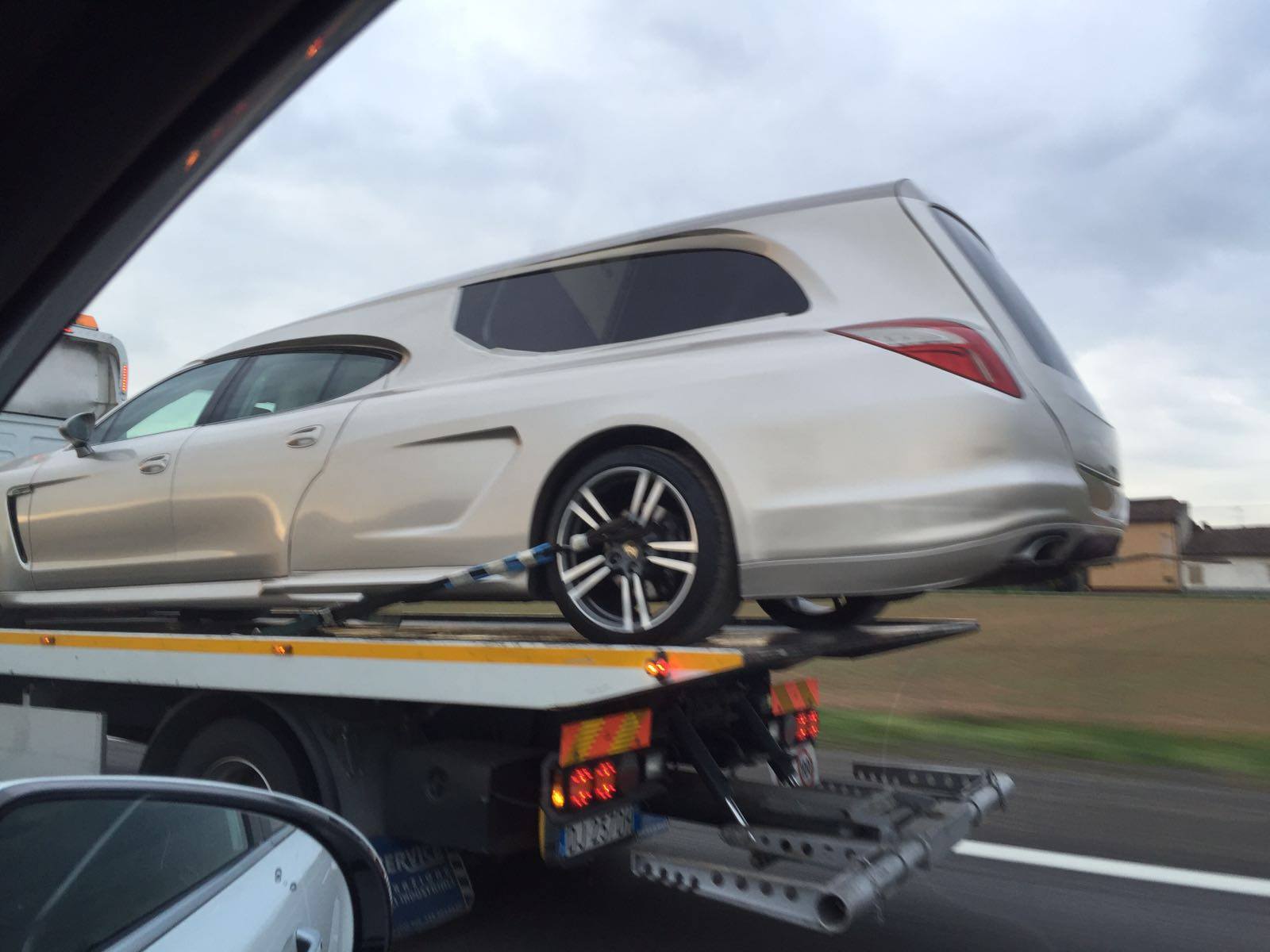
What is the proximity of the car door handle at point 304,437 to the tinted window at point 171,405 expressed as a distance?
87cm

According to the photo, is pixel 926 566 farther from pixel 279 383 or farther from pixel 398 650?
pixel 279 383

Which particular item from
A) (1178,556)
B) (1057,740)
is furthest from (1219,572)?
(1057,740)

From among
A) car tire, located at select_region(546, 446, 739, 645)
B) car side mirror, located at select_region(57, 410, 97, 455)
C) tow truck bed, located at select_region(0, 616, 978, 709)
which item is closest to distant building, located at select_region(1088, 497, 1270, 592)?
tow truck bed, located at select_region(0, 616, 978, 709)

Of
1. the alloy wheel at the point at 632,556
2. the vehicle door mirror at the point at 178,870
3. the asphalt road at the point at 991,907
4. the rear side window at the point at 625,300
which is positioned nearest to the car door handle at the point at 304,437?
the rear side window at the point at 625,300

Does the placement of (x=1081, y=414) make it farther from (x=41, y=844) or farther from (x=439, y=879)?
(x=41, y=844)

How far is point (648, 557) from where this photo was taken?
12.4 ft

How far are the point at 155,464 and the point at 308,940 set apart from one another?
356 cm

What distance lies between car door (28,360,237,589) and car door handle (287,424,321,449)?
81cm

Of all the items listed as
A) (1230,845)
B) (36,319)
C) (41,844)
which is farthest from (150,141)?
(1230,845)

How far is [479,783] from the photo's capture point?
3492 millimetres

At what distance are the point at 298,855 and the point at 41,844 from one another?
660 mm

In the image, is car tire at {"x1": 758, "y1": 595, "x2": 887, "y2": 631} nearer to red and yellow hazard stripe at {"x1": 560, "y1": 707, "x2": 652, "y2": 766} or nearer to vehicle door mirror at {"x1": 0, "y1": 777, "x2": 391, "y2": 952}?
red and yellow hazard stripe at {"x1": 560, "y1": 707, "x2": 652, "y2": 766}

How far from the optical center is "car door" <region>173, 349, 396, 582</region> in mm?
4676

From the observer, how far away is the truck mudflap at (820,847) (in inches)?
122
